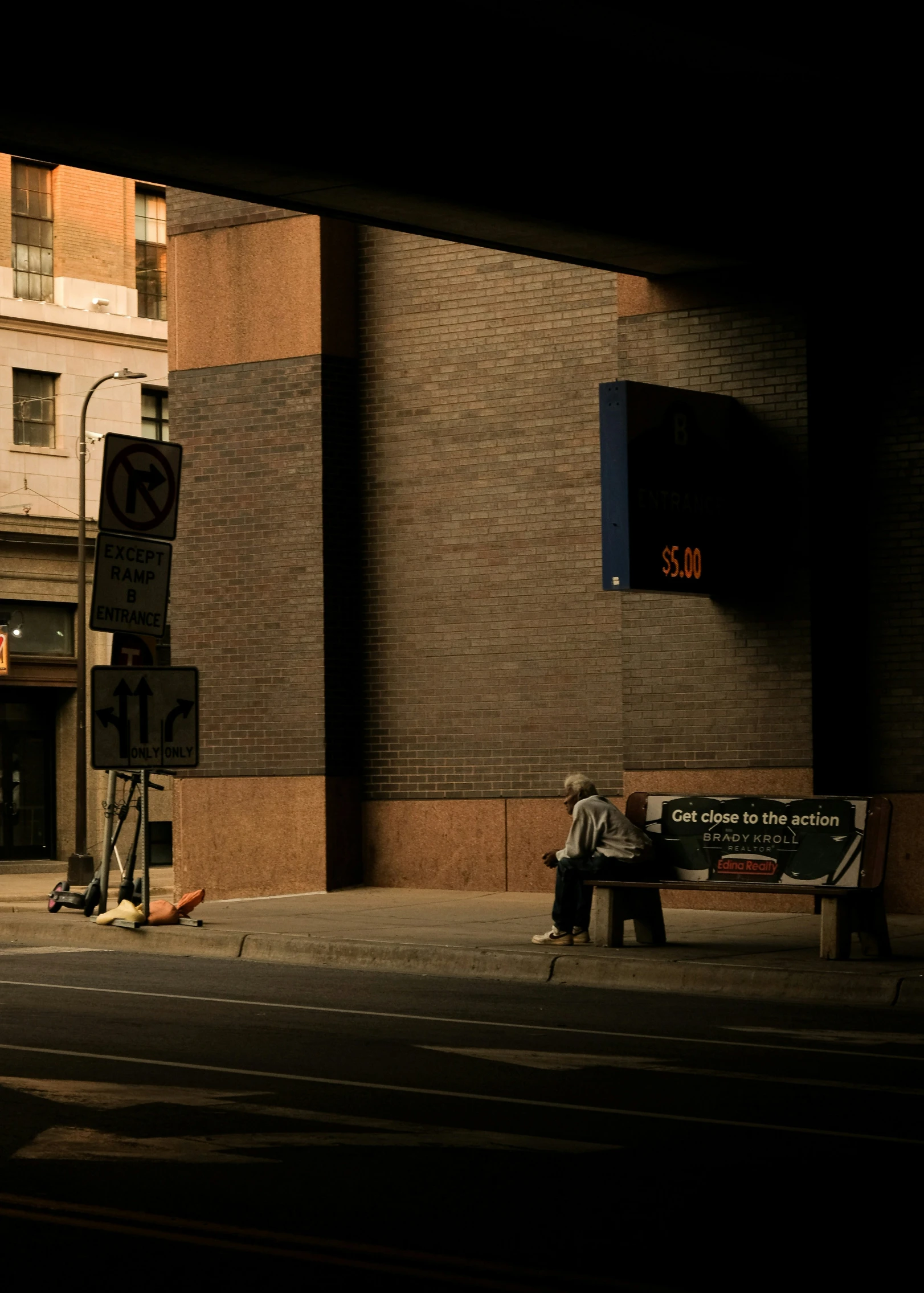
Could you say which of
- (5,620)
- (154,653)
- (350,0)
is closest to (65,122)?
(350,0)

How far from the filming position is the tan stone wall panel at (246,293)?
20562 millimetres

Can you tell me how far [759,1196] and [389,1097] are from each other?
2.46 metres

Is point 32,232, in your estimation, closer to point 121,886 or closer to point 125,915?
point 121,886

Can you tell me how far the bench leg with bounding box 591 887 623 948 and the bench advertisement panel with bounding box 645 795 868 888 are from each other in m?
0.57

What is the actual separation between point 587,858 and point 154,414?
23.6 meters

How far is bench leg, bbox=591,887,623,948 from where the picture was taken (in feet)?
48.6

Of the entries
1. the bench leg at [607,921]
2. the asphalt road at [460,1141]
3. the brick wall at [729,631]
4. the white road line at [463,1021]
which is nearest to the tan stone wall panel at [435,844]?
the brick wall at [729,631]

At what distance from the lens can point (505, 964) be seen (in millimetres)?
14297

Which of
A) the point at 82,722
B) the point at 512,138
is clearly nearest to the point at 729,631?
the point at 512,138

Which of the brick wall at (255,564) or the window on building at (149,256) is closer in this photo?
the brick wall at (255,564)

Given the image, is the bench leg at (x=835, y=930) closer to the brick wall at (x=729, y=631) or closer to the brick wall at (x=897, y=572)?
the brick wall at (x=729, y=631)

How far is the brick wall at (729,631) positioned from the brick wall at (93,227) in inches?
750

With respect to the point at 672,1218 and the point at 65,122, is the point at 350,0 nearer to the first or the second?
the point at 65,122

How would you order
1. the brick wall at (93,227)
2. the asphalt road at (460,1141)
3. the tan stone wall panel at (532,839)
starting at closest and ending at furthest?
the asphalt road at (460,1141)
the tan stone wall panel at (532,839)
the brick wall at (93,227)
